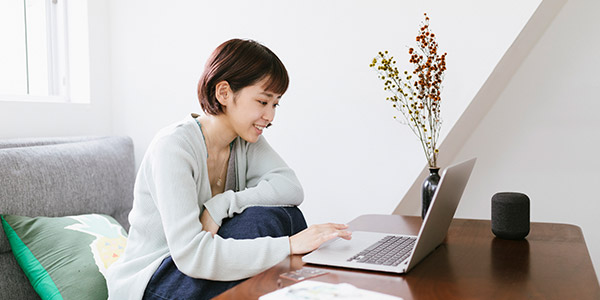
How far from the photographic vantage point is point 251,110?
152cm

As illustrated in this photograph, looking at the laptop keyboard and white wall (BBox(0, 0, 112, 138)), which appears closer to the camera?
the laptop keyboard

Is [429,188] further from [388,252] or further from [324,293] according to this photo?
[324,293]

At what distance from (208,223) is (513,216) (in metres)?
0.75

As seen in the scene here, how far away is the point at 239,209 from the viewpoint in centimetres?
142

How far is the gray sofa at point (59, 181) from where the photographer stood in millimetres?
1588

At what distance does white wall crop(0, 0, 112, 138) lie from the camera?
194cm

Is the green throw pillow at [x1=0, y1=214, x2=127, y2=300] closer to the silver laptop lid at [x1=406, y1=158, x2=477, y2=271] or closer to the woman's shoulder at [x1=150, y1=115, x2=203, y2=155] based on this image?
the woman's shoulder at [x1=150, y1=115, x2=203, y2=155]

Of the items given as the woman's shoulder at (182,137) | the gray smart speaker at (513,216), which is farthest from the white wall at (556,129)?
the woman's shoulder at (182,137)

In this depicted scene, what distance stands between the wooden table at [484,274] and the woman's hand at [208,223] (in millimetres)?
323

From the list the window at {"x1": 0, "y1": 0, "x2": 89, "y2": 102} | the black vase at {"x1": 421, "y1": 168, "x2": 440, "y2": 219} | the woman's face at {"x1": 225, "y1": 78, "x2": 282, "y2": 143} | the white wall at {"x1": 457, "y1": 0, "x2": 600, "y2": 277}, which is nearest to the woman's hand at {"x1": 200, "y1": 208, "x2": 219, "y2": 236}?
the woman's face at {"x1": 225, "y1": 78, "x2": 282, "y2": 143}

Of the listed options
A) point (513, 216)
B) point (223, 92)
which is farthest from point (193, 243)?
point (513, 216)

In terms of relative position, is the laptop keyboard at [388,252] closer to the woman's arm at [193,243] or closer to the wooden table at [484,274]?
the wooden table at [484,274]

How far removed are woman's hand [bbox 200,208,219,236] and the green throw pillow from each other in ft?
1.36

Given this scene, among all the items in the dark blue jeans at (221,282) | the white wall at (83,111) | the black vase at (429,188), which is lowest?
the dark blue jeans at (221,282)
